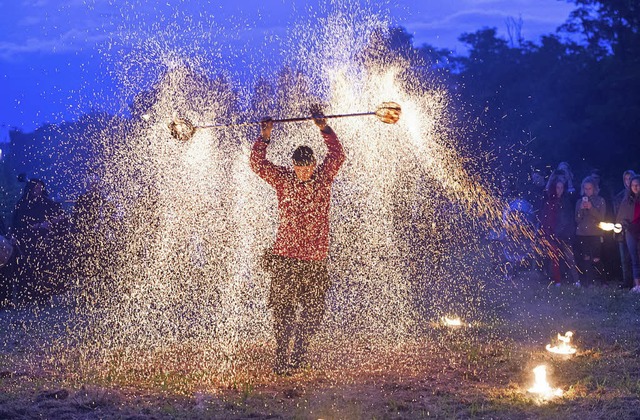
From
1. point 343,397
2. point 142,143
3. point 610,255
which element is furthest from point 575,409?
point 142,143

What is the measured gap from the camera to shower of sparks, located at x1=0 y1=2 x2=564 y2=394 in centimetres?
895

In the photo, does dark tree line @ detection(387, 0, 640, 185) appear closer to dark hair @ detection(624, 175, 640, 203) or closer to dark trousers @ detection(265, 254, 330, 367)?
dark hair @ detection(624, 175, 640, 203)

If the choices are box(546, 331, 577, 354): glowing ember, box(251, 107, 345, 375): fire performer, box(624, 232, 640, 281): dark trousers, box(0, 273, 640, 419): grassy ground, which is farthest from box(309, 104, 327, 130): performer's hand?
box(624, 232, 640, 281): dark trousers

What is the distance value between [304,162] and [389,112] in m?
0.82

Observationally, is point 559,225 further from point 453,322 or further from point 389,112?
point 389,112

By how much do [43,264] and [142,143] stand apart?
9.68 metres

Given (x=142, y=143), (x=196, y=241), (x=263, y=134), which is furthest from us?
(x=142, y=143)

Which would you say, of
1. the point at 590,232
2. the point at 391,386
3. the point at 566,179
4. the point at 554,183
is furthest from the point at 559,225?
the point at 391,386

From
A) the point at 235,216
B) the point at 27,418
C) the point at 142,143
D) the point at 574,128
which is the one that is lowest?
the point at 27,418

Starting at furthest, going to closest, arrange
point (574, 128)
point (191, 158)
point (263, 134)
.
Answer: point (574, 128) → point (191, 158) → point (263, 134)

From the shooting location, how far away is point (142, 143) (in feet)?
75.2

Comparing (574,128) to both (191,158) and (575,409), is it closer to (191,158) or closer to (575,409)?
(191,158)

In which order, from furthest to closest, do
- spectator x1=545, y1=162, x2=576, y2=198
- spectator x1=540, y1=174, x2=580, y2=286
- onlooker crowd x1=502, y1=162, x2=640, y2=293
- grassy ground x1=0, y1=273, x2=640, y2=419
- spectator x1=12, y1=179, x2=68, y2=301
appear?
spectator x1=545, y1=162, x2=576, y2=198 → spectator x1=540, y1=174, x2=580, y2=286 → onlooker crowd x1=502, y1=162, x2=640, y2=293 → spectator x1=12, y1=179, x2=68, y2=301 → grassy ground x1=0, y1=273, x2=640, y2=419

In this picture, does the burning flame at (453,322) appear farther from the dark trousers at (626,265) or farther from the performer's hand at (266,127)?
the dark trousers at (626,265)
